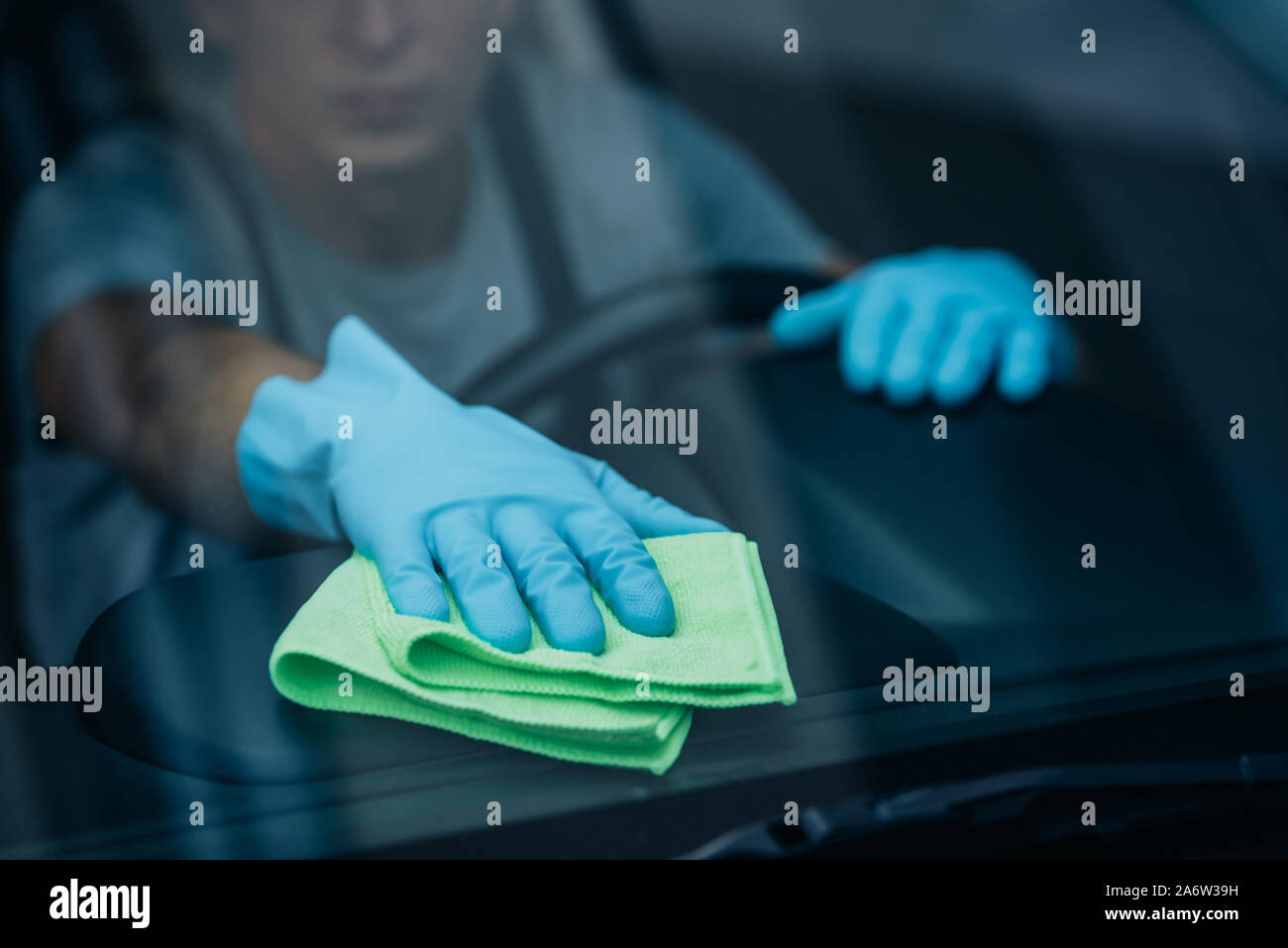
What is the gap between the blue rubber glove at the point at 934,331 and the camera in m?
0.98

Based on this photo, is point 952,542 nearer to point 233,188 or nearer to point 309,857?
point 309,857

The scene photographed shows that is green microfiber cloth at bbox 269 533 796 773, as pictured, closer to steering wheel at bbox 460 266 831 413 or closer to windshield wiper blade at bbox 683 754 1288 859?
windshield wiper blade at bbox 683 754 1288 859

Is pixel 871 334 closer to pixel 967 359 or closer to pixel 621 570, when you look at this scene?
pixel 967 359

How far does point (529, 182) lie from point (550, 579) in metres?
1.15

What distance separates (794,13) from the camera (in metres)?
1.64

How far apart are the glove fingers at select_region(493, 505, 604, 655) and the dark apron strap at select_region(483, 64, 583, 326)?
2.79ft

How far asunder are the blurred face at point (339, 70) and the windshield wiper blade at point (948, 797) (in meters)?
1.12

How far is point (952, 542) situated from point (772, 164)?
3.38 ft

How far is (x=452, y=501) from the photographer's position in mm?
719

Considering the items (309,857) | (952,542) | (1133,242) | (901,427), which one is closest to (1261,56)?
(1133,242)

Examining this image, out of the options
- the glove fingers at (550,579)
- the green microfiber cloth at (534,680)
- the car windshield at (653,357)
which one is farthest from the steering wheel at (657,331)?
the green microfiber cloth at (534,680)

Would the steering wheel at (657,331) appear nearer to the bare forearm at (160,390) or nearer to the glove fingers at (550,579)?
the bare forearm at (160,390)

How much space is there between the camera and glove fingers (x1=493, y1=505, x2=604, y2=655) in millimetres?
585

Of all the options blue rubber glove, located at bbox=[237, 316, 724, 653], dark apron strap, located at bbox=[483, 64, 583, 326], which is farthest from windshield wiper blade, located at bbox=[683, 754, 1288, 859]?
dark apron strap, located at bbox=[483, 64, 583, 326]
